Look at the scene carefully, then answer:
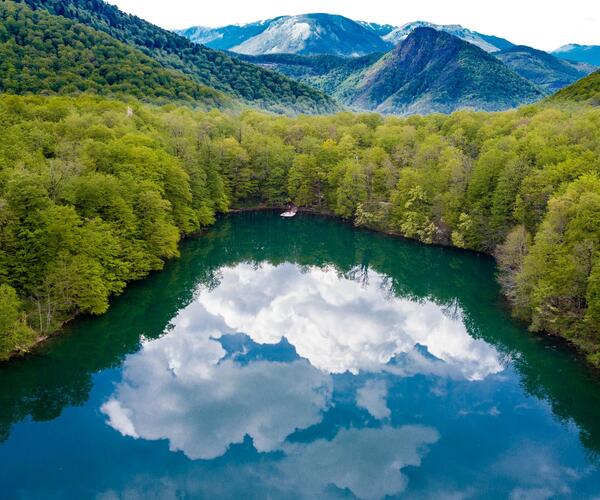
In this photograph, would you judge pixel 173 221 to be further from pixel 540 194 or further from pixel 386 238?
pixel 540 194

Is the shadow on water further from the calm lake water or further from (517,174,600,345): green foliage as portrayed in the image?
(517,174,600,345): green foliage

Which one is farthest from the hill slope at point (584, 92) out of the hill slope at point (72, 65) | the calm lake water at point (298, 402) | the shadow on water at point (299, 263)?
the hill slope at point (72, 65)

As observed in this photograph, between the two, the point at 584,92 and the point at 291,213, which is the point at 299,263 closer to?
the point at 291,213

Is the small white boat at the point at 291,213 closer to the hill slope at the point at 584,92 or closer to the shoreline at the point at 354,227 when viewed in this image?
the shoreline at the point at 354,227

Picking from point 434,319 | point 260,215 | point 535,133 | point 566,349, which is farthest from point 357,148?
point 566,349

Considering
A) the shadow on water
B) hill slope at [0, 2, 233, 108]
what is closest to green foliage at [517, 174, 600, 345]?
the shadow on water

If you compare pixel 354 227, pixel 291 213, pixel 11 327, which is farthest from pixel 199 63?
pixel 11 327

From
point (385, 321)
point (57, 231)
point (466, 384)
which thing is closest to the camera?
point (466, 384)
